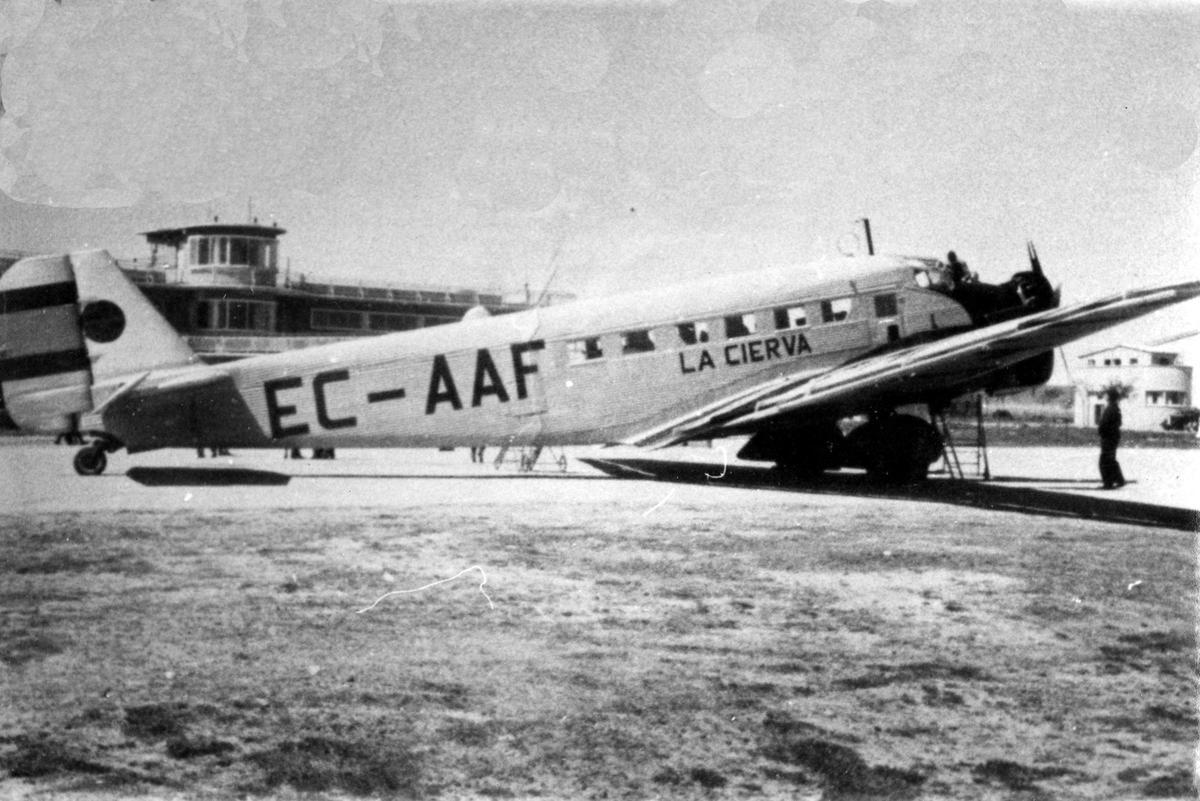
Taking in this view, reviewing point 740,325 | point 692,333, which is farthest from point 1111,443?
point 692,333

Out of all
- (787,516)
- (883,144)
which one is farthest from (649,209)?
(787,516)

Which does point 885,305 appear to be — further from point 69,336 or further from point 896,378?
point 69,336

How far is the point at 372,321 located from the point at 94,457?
2.80 meters

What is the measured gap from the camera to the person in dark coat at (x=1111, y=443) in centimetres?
991

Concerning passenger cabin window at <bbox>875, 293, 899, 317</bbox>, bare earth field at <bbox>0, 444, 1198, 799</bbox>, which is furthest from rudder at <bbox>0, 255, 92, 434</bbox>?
passenger cabin window at <bbox>875, 293, 899, 317</bbox>

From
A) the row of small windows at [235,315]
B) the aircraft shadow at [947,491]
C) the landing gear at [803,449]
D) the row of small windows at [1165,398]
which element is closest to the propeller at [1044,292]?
the row of small windows at [1165,398]

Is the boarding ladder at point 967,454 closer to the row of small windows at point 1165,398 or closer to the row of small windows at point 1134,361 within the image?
the row of small windows at point 1134,361

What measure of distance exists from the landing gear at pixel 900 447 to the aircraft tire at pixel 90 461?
744cm

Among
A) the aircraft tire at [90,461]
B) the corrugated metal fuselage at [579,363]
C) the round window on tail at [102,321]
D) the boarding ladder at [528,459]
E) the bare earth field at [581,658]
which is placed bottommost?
the bare earth field at [581,658]

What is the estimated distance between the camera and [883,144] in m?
6.91

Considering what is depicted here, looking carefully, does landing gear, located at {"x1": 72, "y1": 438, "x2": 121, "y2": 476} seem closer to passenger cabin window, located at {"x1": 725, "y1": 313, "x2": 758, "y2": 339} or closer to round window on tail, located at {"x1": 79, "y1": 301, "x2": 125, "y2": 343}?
round window on tail, located at {"x1": 79, "y1": 301, "x2": 125, "y2": 343}

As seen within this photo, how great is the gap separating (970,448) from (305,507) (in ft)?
44.0

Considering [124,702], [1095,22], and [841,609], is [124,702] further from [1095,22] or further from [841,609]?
[1095,22]

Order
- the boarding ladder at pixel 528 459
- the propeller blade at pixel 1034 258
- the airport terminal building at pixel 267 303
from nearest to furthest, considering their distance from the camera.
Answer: the airport terminal building at pixel 267 303, the propeller blade at pixel 1034 258, the boarding ladder at pixel 528 459
